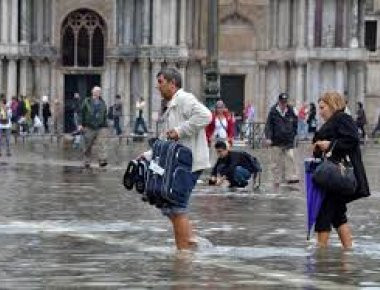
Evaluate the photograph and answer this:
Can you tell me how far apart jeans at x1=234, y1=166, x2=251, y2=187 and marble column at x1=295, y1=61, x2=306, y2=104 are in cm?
2915

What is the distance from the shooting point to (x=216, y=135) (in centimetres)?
3053

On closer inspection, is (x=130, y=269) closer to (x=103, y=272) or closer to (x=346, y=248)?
(x=103, y=272)

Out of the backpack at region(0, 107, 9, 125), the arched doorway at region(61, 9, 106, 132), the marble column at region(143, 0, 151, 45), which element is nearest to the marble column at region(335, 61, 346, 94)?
the marble column at region(143, 0, 151, 45)

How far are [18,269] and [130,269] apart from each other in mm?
1026

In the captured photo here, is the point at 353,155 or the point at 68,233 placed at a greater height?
the point at 353,155

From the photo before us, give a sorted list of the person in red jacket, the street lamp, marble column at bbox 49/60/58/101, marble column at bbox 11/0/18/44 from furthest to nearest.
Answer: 1. marble column at bbox 49/60/58/101
2. marble column at bbox 11/0/18/44
3. the street lamp
4. the person in red jacket

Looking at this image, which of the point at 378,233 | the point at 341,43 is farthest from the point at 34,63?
the point at 378,233

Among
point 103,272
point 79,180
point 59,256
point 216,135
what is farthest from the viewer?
point 216,135

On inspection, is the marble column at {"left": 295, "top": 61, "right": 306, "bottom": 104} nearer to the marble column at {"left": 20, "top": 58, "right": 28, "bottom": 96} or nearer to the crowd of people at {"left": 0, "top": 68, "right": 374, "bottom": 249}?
the crowd of people at {"left": 0, "top": 68, "right": 374, "bottom": 249}

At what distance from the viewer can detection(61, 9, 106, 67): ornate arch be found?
2178 inches

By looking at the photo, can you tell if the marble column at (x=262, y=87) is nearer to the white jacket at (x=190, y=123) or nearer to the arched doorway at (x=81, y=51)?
the arched doorway at (x=81, y=51)

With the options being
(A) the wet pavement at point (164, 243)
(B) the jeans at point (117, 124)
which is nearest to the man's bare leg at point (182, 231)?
(A) the wet pavement at point (164, 243)

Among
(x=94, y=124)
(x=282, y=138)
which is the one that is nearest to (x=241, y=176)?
(x=282, y=138)

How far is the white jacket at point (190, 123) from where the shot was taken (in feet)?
47.2
